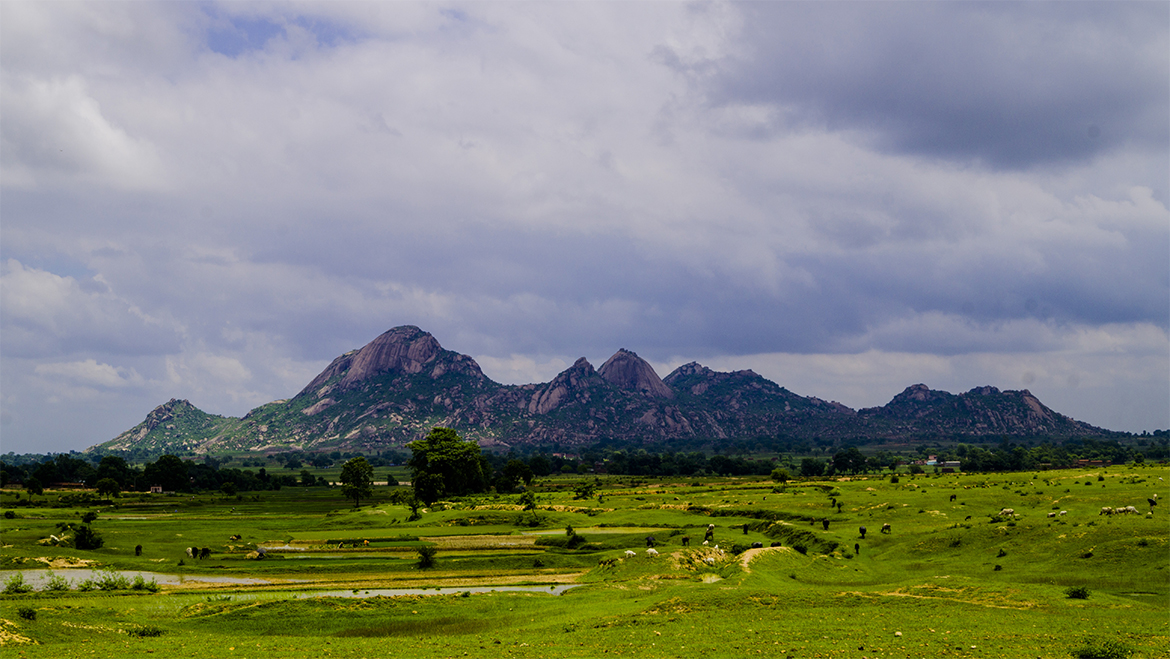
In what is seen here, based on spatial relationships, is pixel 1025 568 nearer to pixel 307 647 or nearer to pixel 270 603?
pixel 307 647

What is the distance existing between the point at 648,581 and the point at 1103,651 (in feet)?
120

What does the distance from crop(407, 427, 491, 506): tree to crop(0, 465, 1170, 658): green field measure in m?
31.6

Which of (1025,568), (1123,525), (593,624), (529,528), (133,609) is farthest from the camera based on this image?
(529,528)

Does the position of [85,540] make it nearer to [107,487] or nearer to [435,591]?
[435,591]

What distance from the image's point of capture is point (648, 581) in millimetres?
65688

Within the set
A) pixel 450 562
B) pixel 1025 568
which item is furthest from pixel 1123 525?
pixel 450 562

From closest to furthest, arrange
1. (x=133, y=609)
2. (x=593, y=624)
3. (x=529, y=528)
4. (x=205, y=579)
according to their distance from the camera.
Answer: (x=593, y=624) < (x=133, y=609) < (x=205, y=579) < (x=529, y=528)

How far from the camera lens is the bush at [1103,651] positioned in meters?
34.9

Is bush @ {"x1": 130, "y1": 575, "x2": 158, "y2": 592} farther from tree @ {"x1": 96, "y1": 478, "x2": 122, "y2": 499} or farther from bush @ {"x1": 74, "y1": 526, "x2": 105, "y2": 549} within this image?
tree @ {"x1": 96, "y1": 478, "x2": 122, "y2": 499}

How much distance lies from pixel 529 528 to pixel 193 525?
5717 cm

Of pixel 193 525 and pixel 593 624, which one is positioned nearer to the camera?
pixel 593 624

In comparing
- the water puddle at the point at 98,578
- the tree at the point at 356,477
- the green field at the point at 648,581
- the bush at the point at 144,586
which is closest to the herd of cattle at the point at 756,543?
the green field at the point at 648,581

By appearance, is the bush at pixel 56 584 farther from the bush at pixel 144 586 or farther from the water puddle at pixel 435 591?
the water puddle at pixel 435 591

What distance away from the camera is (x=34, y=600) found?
188 ft
